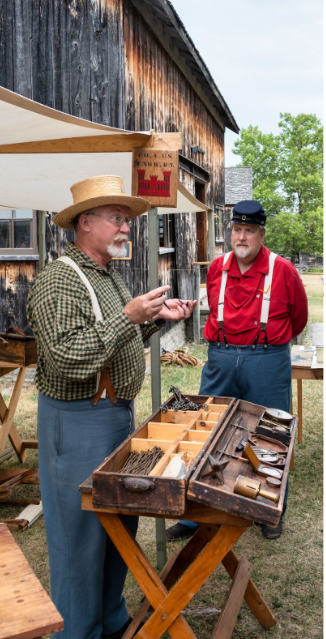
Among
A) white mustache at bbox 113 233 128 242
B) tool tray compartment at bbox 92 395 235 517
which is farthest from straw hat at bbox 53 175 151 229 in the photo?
tool tray compartment at bbox 92 395 235 517

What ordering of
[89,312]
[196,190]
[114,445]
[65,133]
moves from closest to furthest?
[89,312]
[114,445]
[65,133]
[196,190]

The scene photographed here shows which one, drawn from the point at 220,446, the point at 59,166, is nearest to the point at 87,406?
the point at 220,446

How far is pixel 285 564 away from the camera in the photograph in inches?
138

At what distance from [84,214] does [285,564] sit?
2.44 m

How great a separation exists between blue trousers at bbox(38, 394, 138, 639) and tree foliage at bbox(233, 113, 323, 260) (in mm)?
31915

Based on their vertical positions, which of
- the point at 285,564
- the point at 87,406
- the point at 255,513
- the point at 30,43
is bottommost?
the point at 285,564

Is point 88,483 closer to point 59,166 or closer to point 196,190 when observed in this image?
point 59,166

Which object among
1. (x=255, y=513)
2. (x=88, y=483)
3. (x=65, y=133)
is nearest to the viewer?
(x=255, y=513)

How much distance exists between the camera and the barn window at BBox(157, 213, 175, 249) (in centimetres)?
988

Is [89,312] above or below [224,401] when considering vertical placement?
above

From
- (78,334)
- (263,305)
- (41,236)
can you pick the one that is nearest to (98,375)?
(78,334)

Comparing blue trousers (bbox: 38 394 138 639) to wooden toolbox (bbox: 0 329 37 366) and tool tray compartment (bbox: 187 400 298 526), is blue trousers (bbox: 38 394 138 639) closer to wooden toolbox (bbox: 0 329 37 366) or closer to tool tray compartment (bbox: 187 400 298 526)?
tool tray compartment (bbox: 187 400 298 526)

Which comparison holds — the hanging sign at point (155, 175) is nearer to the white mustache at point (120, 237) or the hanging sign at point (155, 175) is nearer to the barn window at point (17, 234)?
the white mustache at point (120, 237)

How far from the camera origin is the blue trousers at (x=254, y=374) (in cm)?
360
